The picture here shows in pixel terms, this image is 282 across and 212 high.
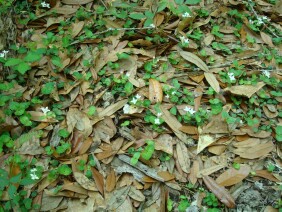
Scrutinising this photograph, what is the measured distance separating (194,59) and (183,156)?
112cm

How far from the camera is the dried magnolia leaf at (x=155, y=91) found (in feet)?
10.4

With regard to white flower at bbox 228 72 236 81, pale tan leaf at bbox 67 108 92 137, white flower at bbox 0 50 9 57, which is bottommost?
pale tan leaf at bbox 67 108 92 137

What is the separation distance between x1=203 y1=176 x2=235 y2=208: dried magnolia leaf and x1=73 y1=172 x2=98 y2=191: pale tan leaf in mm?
987

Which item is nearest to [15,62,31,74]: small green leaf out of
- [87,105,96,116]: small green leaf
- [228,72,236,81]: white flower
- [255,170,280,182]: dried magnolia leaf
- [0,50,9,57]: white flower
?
[0,50,9,57]: white flower

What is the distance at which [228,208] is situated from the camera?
2719 mm

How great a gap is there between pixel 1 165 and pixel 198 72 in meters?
2.13

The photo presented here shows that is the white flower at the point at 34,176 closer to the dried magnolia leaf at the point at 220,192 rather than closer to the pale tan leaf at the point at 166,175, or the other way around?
the pale tan leaf at the point at 166,175

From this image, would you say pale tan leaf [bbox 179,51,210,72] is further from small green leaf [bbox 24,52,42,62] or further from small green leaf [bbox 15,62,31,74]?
small green leaf [bbox 15,62,31,74]

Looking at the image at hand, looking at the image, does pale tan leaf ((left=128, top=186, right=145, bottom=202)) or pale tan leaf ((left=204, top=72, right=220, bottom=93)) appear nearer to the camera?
pale tan leaf ((left=128, top=186, right=145, bottom=202))

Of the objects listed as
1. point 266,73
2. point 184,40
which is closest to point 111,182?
point 184,40

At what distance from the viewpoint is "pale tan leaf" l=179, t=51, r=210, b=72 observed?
342 cm

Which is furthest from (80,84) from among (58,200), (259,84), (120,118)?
(259,84)

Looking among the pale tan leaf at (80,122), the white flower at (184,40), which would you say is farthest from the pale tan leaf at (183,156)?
the white flower at (184,40)

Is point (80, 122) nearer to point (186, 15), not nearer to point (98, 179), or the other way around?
point (98, 179)
